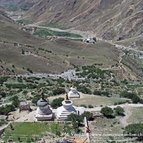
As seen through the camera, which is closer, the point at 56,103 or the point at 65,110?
the point at 65,110

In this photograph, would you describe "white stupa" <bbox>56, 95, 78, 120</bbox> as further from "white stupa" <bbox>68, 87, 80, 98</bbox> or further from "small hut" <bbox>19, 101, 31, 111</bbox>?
"white stupa" <bbox>68, 87, 80, 98</bbox>

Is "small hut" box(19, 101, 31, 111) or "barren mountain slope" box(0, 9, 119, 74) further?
"barren mountain slope" box(0, 9, 119, 74)

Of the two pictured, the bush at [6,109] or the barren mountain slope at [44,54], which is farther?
the barren mountain slope at [44,54]

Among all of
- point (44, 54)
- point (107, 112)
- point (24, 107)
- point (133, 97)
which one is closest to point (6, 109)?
point (24, 107)

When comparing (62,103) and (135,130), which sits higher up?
(62,103)

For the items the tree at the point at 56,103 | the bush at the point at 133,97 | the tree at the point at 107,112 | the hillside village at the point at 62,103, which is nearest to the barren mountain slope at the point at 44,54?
the hillside village at the point at 62,103

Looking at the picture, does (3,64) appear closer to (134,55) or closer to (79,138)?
(134,55)

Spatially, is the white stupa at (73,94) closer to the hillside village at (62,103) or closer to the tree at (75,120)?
the hillside village at (62,103)

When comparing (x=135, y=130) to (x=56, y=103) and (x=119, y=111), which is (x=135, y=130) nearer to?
(x=119, y=111)

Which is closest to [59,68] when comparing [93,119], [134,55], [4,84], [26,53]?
[26,53]

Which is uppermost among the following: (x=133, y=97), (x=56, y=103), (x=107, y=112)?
(x=107, y=112)

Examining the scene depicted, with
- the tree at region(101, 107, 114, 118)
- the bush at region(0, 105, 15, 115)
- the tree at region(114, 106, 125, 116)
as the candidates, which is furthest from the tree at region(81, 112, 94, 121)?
the bush at region(0, 105, 15, 115)
